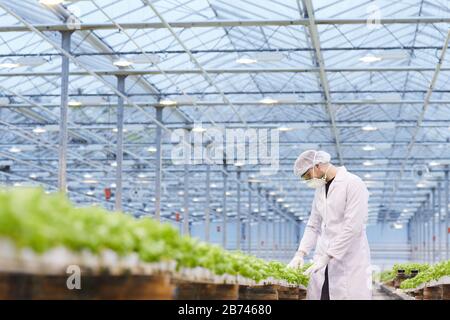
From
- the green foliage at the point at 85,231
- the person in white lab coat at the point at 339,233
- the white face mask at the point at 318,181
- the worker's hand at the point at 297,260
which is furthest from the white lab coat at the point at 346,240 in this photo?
the green foliage at the point at 85,231

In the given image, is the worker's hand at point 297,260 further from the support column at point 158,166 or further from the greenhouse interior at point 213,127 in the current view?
the support column at point 158,166

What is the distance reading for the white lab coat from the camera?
6445mm

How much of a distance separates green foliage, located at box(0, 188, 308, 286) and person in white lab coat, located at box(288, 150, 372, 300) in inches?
89.5

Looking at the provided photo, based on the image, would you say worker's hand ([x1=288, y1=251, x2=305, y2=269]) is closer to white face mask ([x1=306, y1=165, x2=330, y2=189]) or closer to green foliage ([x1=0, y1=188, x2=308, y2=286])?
white face mask ([x1=306, y1=165, x2=330, y2=189])

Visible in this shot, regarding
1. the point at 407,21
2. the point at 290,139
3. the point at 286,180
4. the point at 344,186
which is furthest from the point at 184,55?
the point at 286,180

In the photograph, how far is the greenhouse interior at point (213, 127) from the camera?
2971 mm

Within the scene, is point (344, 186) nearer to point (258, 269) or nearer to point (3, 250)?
point (258, 269)

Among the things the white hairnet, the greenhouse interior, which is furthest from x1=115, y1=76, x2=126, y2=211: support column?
the white hairnet

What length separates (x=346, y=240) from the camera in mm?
6438

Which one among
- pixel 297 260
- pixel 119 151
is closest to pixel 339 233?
pixel 297 260

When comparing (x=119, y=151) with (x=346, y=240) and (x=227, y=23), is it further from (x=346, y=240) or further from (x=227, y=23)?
(x=346, y=240)

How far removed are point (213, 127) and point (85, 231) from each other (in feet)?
95.6
